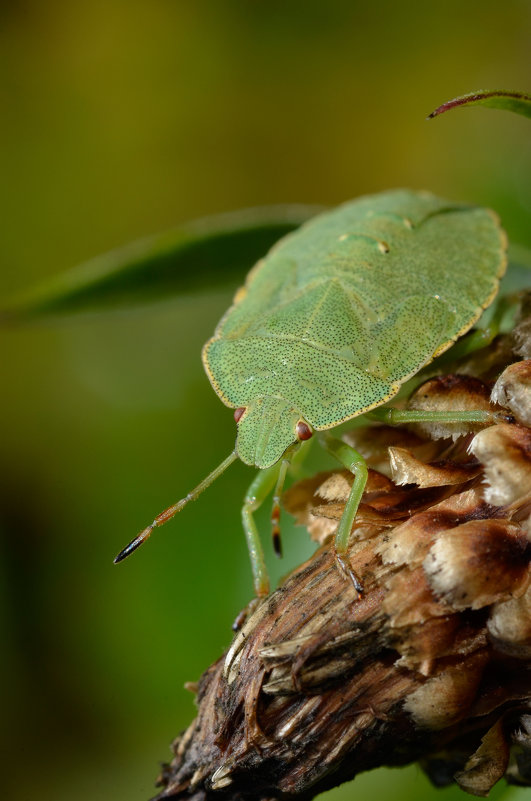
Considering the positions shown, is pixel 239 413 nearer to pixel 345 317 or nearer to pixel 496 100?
pixel 345 317

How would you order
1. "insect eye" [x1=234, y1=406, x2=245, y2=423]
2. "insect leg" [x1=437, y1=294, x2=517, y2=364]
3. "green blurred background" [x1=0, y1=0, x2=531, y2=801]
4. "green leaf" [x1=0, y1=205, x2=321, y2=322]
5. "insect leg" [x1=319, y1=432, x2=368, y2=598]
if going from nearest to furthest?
"insect leg" [x1=319, y1=432, x2=368, y2=598]
"insect leg" [x1=437, y1=294, x2=517, y2=364]
"insect eye" [x1=234, y1=406, x2=245, y2=423]
"green leaf" [x1=0, y1=205, x2=321, y2=322]
"green blurred background" [x1=0, y1=0, x2=531, y2=801]

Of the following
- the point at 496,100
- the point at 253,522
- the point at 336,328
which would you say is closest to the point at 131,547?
the point at 253,522

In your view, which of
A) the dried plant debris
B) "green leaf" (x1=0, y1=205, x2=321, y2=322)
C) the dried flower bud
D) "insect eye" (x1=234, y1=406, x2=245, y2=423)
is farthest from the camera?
"green leaf" (x1=0, y1=205, x2=321, y2=322)

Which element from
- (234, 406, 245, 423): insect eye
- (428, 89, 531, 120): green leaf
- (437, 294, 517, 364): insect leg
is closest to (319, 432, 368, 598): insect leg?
(234, 406, 245, 423): insect eye

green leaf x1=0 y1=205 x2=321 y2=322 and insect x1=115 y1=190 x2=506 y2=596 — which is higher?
green leaf x1=0 y1=205 x2=321 y2=322

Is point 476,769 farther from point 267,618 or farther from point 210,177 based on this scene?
point 210,177

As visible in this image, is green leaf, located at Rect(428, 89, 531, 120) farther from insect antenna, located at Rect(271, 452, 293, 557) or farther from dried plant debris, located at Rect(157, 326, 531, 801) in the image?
insect antenna, located at Rect(271, 452, 293, 557)
